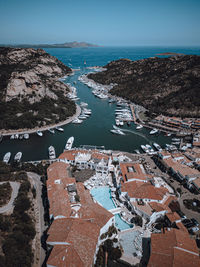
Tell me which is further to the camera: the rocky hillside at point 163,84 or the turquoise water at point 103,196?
the rocky hillside at point 163,84

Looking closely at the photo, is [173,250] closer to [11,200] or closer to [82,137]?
[11,200]

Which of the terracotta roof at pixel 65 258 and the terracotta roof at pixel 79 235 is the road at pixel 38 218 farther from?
the terracotta roof at pixel 65 258

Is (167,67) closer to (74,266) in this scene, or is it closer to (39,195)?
(39,195)

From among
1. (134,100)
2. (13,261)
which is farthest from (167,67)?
(13,261)

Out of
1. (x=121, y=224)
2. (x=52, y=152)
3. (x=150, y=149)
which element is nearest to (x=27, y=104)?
(x=52, y=152)

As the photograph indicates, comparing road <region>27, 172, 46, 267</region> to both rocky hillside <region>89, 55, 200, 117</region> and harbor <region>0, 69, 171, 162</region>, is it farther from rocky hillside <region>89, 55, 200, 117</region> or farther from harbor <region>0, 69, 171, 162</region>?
rocky hillside <region>89, 55, 200, 117</region>

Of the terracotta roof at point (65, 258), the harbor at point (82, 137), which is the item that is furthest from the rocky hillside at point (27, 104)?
the terracotta roof at point (65, 258)
